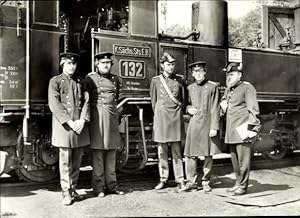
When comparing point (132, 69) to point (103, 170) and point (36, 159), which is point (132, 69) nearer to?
point (103, 170)

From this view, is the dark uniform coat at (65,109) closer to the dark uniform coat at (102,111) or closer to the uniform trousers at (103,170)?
the dark uniform coat at (102,111)

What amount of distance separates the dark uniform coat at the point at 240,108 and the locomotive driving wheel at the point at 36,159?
8.02ft

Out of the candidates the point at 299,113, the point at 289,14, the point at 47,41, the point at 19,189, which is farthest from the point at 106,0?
the point at 289,14

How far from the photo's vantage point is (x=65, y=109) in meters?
4.68

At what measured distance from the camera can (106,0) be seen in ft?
20.5

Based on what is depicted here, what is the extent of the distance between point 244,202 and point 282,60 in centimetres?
436

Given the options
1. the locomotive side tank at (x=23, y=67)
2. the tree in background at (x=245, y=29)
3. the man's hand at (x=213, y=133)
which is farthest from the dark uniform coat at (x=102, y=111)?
the tree in background at (x=245, y=29)

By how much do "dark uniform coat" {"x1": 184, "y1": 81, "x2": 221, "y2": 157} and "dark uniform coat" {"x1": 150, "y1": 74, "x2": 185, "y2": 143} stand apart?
0.18 metres

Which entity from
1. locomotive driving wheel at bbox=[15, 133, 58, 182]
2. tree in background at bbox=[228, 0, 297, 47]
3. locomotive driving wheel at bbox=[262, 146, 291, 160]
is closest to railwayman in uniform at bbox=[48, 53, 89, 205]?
locomotive driving wheel at bbox=[15, 133, 58, 182]

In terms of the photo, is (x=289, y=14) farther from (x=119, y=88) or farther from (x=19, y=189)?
(x=19, y=189)

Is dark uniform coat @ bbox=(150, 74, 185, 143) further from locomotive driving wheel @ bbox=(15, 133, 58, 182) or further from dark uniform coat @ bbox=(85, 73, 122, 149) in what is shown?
locomotive driving wheel @ bbox=(15, 133, 58, 182)

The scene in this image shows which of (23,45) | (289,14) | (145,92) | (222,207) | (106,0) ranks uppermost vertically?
(289,14)

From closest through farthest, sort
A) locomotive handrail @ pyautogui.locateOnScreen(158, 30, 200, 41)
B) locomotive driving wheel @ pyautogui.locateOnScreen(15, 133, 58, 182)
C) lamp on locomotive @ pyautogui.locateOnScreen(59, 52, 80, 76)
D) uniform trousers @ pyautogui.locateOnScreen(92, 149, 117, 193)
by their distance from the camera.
A: lamp on locomotive @ pyautogui.locateOnScreen(59, 52, 80, 76) → uniform trousers @ pyautogui.locateOnScreen(92, 149, 117, 193) → locomotive driving wheel @ pyautogui.locateOnScreen(15, 133, 58, 182) → locomotive handrail @ pyautogui.locateOnScreen(158, 30, 200, 41)

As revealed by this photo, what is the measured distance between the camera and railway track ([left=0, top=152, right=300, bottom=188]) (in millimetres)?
5668
